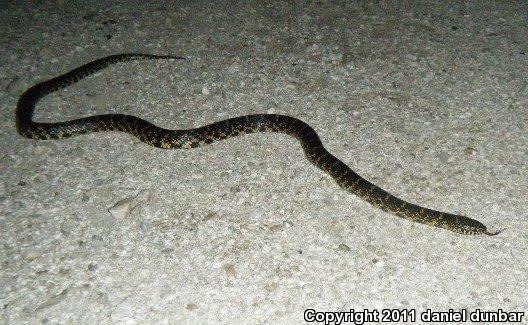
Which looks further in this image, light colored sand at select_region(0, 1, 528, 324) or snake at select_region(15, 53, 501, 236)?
snake at select_region(15, 53, 501, 236)

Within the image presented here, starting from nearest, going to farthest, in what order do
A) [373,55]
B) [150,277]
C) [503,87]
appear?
[150,277]
[503,87]
[373,55]

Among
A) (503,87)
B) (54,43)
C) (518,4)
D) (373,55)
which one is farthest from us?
(518,4)

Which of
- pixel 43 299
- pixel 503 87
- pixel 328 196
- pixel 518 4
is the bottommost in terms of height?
pixel 43 299

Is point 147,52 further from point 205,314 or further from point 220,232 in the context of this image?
point 205,314

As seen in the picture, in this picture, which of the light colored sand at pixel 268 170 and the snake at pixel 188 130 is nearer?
the light colored sand at pixel 268 170

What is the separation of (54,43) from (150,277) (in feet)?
20.4

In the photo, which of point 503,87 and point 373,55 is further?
point 373,55

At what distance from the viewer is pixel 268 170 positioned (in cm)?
598

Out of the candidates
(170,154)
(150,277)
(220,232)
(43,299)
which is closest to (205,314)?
(150,277)

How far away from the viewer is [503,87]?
7.41 metres

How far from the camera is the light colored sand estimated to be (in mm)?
4438

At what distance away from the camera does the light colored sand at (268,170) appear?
4.44 metres

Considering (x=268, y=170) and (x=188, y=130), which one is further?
(x=188, y=130)

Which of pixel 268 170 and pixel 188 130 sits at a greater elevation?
pixel 188 130
